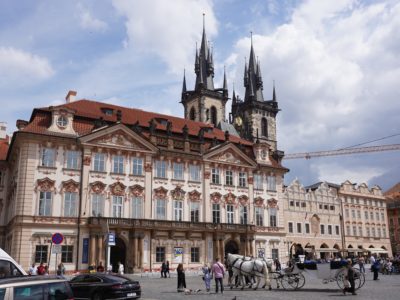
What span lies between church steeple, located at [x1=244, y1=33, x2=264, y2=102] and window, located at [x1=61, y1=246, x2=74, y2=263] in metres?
64.4

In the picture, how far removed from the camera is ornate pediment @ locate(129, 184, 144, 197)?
4669 cm

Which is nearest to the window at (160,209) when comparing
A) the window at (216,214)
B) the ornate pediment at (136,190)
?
the ornate pediment at (136,190)

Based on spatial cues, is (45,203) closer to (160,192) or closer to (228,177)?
(160,192)

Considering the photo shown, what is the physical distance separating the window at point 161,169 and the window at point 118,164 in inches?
157

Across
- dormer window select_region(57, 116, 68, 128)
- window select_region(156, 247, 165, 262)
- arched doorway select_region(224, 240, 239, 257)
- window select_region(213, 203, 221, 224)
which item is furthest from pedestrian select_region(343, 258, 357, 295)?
dormer window select_region(57, 116, 68, 128)

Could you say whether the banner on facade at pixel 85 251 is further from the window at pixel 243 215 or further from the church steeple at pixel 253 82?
the church steeple at pixel 253 82

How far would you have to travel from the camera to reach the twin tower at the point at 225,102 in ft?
318

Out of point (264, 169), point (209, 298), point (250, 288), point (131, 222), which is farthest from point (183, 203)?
point (209, 298)

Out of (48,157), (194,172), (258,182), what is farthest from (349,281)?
(258,182)

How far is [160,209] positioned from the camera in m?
48.1

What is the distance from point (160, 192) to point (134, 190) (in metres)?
2.90

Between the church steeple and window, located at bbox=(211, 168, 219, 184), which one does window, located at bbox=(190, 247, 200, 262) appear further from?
the church steeple

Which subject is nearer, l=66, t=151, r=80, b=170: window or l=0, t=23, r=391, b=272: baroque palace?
l=0, t=23, r=391, b=272: baroque palace

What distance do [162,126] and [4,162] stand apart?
682 inches
